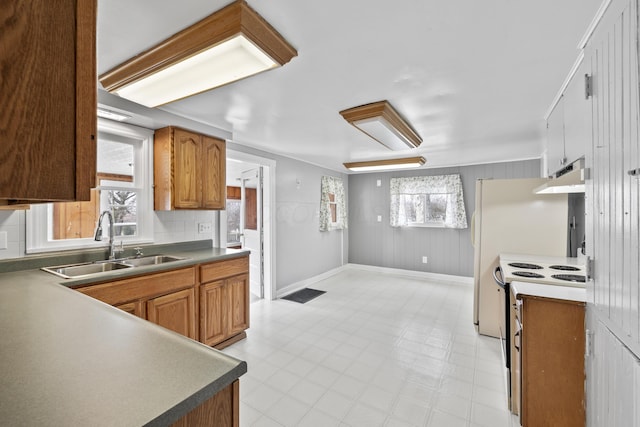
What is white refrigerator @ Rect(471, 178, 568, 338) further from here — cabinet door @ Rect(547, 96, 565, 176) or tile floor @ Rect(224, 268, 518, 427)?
cabinet door @ Rect(547, 96, 565, 176)

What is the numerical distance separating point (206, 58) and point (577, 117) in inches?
83.6

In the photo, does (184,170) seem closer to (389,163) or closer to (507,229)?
(389,163)

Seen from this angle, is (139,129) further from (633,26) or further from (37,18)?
(633,26)

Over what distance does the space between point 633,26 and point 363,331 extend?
9.74ft

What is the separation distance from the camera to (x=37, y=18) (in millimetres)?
503

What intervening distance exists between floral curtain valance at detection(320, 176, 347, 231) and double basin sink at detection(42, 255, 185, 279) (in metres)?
3.15

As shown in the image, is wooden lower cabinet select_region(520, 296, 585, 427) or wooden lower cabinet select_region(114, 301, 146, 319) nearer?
wooden lower cabinet select_region(520, 296, 585, 427)

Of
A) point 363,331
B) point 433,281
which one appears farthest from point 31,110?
point 433,281

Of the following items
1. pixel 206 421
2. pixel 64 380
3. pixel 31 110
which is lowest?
pixel 206 421

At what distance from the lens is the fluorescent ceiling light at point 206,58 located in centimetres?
130

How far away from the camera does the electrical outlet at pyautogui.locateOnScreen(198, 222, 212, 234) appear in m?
3.22

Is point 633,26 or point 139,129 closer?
point 633,26

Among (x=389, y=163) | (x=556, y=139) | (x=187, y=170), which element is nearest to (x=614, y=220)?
(x=556, y=139)

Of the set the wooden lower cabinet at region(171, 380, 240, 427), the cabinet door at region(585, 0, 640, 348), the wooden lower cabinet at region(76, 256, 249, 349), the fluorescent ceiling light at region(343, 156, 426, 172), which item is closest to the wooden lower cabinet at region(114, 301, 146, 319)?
the wooden lower cabinet at region(76, 256, 249, 349)
